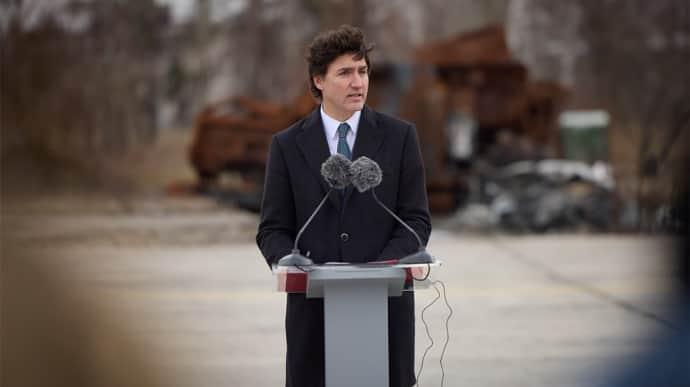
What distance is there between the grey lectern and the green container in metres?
24.6

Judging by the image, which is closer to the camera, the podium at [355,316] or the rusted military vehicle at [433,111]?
the podium at [355,316]

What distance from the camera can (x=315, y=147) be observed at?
9.43 feet

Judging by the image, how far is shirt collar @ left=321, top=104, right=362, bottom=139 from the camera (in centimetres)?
287

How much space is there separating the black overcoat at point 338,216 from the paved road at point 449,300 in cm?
260

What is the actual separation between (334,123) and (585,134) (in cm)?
2614

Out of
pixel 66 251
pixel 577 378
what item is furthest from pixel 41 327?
pixel 66 251

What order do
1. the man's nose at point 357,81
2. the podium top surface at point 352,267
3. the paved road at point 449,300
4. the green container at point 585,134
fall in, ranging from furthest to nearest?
the green container at point 585,134 → the paved road at point 449,300 → the man's nose at point 357,81 → the podium top surface at point 352,267

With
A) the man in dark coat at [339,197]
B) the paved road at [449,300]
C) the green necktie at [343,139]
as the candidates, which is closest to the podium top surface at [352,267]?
the man in dark coat at [339,197]

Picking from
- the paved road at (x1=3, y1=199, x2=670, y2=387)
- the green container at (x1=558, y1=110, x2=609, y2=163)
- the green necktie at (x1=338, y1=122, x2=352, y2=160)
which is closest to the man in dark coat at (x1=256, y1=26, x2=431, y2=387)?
the green necktie at (x1=338, y1=122, x2=352, y2=160)

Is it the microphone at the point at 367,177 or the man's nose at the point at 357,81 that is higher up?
the man's nose at the point at 357,81

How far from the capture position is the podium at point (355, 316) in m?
2.60

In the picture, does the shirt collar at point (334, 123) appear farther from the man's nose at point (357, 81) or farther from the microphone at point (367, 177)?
the microphone at point (367, 177)

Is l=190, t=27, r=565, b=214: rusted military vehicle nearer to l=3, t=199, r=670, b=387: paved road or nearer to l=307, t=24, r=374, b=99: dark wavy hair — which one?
l=3, t=199, r=670, b=387: paved road

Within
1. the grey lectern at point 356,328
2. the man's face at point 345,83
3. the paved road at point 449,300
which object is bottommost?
the paved road at point 449,300
